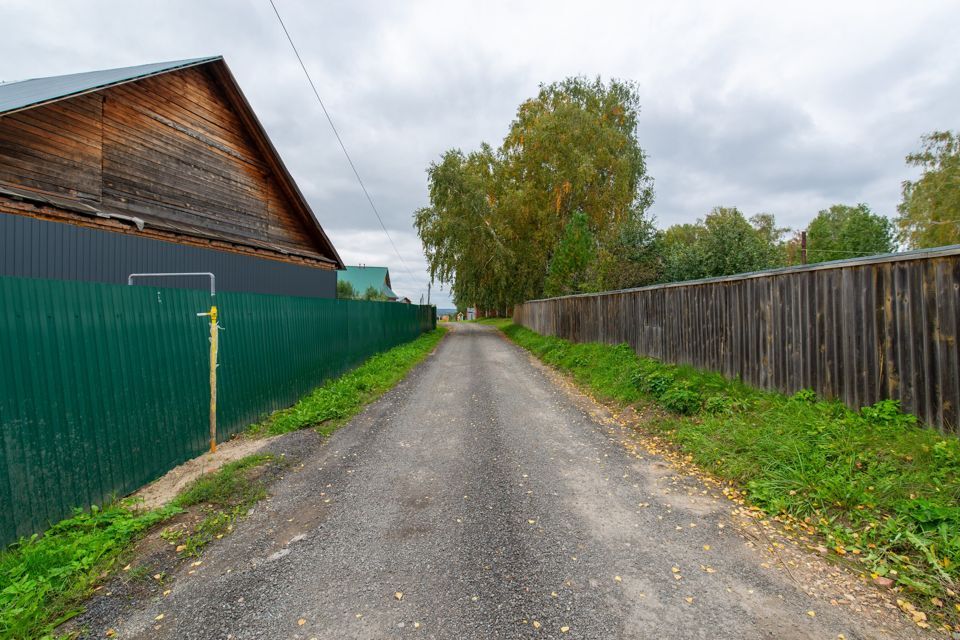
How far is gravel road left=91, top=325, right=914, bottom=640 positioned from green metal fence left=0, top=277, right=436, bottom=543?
4.32 ft

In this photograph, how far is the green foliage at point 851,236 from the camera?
121ft

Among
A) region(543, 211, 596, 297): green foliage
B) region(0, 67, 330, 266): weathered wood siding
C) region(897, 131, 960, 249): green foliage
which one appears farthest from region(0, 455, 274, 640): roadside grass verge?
region(897, 131, 960, 249): green foliage

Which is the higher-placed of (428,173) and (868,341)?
(428,173)

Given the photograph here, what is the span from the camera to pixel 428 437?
5.36 meters

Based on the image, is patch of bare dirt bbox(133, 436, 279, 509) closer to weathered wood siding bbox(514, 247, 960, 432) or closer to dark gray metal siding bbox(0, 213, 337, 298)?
dark gray metal siding bbox(0, 213, 337, 298)

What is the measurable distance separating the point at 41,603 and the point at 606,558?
3.35m

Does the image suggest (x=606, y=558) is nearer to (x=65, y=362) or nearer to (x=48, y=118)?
(x=65, y=362)

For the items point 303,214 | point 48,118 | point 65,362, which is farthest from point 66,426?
point 303,214

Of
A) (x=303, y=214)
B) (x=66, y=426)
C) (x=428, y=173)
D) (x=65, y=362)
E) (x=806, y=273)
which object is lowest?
(x=66, y=426)

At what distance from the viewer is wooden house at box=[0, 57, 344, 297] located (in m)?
6.42

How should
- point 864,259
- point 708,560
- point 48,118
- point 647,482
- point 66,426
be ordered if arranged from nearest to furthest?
point 708,560 < point 66,426 < point 647,482 < point 864,259 < point 48,118

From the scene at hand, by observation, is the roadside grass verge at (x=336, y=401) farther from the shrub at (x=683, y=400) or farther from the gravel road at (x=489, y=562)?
the shrub at (x=683, y=400)

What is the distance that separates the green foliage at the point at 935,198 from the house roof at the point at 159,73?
33213 mm

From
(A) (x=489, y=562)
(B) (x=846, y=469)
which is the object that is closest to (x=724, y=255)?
(B) (x=846, y=469)
